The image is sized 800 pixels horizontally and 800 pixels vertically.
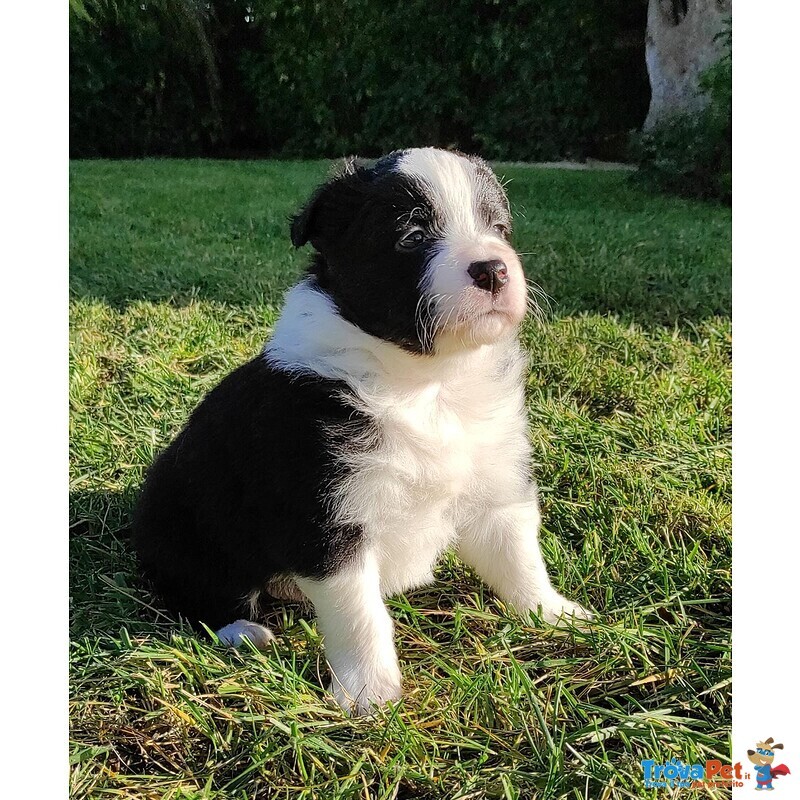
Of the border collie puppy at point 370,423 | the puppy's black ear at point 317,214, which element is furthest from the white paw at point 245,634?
the puppy's black ear at point 317,214

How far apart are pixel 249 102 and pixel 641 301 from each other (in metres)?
1.78

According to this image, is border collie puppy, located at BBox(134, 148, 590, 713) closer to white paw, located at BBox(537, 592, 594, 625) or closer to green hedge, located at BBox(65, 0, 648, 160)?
white paw, located at BBox(537, 592, 594, 625)

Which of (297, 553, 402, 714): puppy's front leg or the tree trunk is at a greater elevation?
the tree trunk

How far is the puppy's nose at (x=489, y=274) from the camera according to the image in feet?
5.38

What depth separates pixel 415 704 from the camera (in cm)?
186

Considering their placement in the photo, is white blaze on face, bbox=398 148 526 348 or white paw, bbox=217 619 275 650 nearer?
white blaze on face, bbox=398 148 526 348

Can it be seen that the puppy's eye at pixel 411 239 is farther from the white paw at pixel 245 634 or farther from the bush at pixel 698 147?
the bush at pixel 698 147

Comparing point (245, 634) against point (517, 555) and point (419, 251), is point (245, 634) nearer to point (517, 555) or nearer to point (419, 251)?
point (517, 555)

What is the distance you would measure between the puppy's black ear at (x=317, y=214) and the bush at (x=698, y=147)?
47.6 inches

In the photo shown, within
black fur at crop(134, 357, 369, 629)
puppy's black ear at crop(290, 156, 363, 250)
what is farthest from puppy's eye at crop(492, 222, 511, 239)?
black fur at crop(134, 357, 369, 629)
